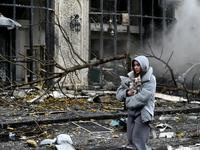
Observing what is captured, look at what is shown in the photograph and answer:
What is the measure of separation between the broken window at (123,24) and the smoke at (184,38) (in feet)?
2.08

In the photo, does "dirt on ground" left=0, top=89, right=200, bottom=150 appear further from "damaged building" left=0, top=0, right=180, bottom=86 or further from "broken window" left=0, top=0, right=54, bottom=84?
"damaged building" left=0, top=0, right=180, bottom=86

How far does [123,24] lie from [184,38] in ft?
13.0

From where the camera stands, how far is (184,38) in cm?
1570

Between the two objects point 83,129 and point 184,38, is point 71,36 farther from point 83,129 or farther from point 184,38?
point 83,129

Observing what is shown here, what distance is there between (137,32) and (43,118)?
30.7 ft

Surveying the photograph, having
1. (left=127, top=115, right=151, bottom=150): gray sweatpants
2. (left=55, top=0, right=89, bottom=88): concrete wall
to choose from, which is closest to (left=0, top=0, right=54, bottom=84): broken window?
(left=55, top=0, right=89, bottom=88): concrete wall

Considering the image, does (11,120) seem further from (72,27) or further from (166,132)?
(72,27)

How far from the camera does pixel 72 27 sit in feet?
41.7

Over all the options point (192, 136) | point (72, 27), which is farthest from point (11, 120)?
point (72, 27)

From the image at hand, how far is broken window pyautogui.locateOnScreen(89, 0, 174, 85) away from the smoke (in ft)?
2.08

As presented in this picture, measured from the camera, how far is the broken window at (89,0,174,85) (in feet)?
43.9

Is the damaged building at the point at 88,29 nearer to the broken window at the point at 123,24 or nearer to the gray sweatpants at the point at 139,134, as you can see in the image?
the broken window at the point at 123,24

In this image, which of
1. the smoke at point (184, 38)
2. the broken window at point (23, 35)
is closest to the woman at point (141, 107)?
the broken window at point (23, 35)

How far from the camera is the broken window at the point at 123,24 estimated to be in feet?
43.9
